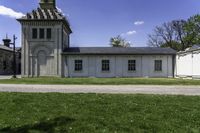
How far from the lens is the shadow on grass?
7.55 meters

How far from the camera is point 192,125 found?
8289mm

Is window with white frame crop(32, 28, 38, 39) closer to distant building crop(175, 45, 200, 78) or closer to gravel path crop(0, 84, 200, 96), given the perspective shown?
distant building crop(175, 45, 200, 78)

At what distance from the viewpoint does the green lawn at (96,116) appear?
7.84 m

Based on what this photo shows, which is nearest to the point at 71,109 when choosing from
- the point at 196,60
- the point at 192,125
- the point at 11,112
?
the point at 11,112

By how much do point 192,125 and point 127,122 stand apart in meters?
1.66

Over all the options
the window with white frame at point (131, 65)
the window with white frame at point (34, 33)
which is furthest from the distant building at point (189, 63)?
the window with white frame at point (34, 33)

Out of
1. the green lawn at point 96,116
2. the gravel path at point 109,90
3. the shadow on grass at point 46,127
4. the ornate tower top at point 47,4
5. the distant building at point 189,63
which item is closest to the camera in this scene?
the shadow on grass at point 46,127

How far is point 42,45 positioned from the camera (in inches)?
1730

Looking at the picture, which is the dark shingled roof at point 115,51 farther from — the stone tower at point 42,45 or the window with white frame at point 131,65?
the stone tower at point 42,45

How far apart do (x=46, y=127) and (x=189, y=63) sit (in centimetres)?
3389

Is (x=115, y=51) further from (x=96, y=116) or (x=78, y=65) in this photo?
(x=96, y=116)

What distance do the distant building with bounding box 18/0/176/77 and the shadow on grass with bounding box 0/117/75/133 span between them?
3490 cm

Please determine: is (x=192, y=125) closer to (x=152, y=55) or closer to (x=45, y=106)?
(x=45, y=106)

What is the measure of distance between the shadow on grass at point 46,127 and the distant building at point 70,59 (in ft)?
114
